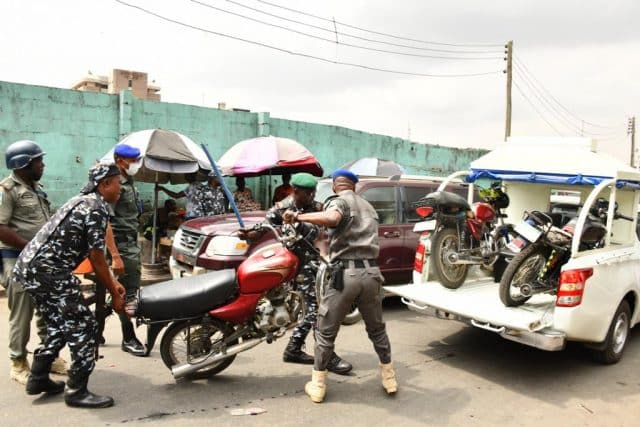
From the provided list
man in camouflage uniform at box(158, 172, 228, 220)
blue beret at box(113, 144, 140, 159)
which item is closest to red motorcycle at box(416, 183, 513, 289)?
blue beret at box(113, 144, 140, 159)

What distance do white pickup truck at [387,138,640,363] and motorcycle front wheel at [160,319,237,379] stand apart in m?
1.95

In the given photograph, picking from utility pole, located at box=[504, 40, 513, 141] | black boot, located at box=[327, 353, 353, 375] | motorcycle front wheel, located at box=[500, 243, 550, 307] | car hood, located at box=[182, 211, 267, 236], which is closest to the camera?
black boot, located at box=[327, 353, 353, 375]

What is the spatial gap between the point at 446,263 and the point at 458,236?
0.42m

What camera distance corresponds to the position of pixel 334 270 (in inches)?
149

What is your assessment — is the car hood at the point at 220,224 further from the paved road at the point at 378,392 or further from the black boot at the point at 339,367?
the black boot at the point at 339,367

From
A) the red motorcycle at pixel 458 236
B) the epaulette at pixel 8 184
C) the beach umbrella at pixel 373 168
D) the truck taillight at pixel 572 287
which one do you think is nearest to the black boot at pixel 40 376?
the epaulette at pixel 8 184

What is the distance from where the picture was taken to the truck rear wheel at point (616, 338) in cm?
471

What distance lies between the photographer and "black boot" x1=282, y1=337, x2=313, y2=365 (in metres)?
4.62

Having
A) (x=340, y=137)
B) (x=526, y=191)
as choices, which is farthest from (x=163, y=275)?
(x=340, y=137)

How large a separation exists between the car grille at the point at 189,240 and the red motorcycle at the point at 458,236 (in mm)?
2575

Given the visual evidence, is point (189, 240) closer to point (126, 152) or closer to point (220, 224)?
point (220, 224)

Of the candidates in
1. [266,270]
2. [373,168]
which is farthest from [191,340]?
[373,168]

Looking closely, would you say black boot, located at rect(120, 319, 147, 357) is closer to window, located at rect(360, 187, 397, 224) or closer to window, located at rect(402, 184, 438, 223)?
window, located at rect(360, 187, 397, 224)

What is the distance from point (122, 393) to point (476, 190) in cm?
524
